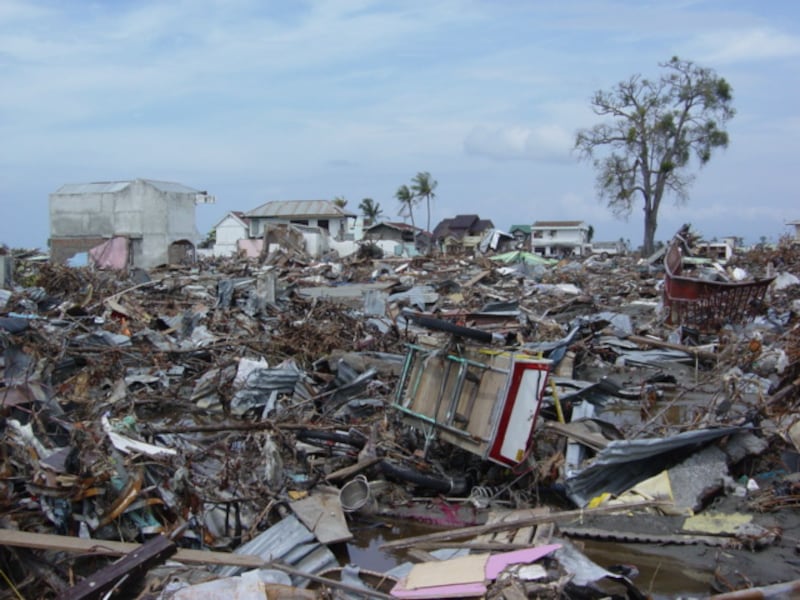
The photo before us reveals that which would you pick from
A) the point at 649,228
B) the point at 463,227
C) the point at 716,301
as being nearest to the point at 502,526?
the point at 716,301

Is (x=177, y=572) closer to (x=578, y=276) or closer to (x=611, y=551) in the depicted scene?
(x=611, y=551)

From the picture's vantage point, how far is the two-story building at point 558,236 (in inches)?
2248

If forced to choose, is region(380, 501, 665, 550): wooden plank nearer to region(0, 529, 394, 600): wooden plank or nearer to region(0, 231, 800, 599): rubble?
region(0, 231, 800, 599): rubble

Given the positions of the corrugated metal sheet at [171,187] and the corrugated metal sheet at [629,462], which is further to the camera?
the corrugated metal sheet at [171,187]

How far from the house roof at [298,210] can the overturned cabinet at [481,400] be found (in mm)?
41650

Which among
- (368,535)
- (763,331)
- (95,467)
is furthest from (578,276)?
(95,467)

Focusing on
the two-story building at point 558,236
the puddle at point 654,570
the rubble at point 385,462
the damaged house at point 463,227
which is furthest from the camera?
the two-story building at point 558,236

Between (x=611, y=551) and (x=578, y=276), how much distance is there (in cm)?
1835

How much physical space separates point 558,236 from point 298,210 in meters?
22.9

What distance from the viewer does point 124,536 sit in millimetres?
4340

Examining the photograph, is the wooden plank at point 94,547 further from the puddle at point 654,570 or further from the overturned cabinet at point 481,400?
the puddle at point 654,570

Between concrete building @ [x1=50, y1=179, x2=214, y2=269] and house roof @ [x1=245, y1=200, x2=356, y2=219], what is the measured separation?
493 inches

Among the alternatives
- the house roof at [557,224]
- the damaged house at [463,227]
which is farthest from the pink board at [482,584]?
the house roof at [557,224]

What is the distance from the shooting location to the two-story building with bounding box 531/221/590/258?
57094mm
